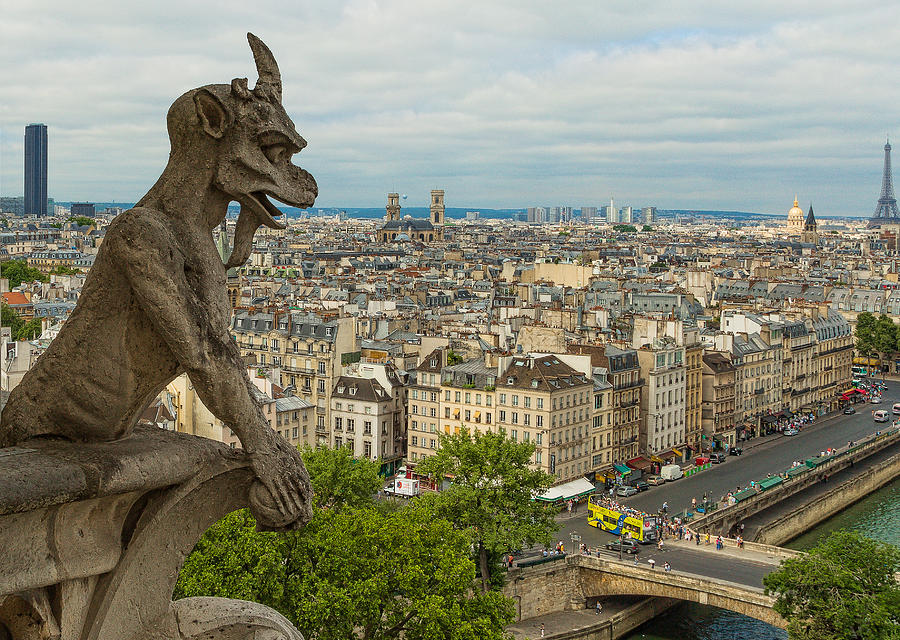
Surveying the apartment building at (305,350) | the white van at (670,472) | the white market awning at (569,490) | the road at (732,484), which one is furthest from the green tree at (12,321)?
the white van at (670,472)

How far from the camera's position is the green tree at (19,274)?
278ft

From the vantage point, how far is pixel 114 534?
524 cm

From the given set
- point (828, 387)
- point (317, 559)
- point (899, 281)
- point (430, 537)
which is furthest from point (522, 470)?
point (899, 281)

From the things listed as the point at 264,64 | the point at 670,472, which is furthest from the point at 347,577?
the point at 670,472

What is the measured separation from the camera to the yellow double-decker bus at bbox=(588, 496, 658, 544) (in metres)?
34.1

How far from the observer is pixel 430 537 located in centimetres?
2100

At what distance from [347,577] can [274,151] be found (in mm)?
14501

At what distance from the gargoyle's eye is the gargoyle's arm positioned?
571 millimetres

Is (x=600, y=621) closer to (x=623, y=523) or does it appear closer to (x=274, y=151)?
(x=623, y=523)

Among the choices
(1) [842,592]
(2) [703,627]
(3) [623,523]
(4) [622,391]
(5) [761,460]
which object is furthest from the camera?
(5) [761,460]

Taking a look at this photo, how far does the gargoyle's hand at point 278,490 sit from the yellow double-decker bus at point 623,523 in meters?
29.5

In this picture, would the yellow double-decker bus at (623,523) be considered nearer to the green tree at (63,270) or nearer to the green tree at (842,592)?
the green tree at (842,592)

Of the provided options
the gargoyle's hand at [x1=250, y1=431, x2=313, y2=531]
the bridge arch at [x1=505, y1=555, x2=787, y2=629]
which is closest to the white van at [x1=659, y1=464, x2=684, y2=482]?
the bridge arch at [x1=505, y1=555, x2=787, y2=629]

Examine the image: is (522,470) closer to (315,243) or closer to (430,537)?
(430,537)
